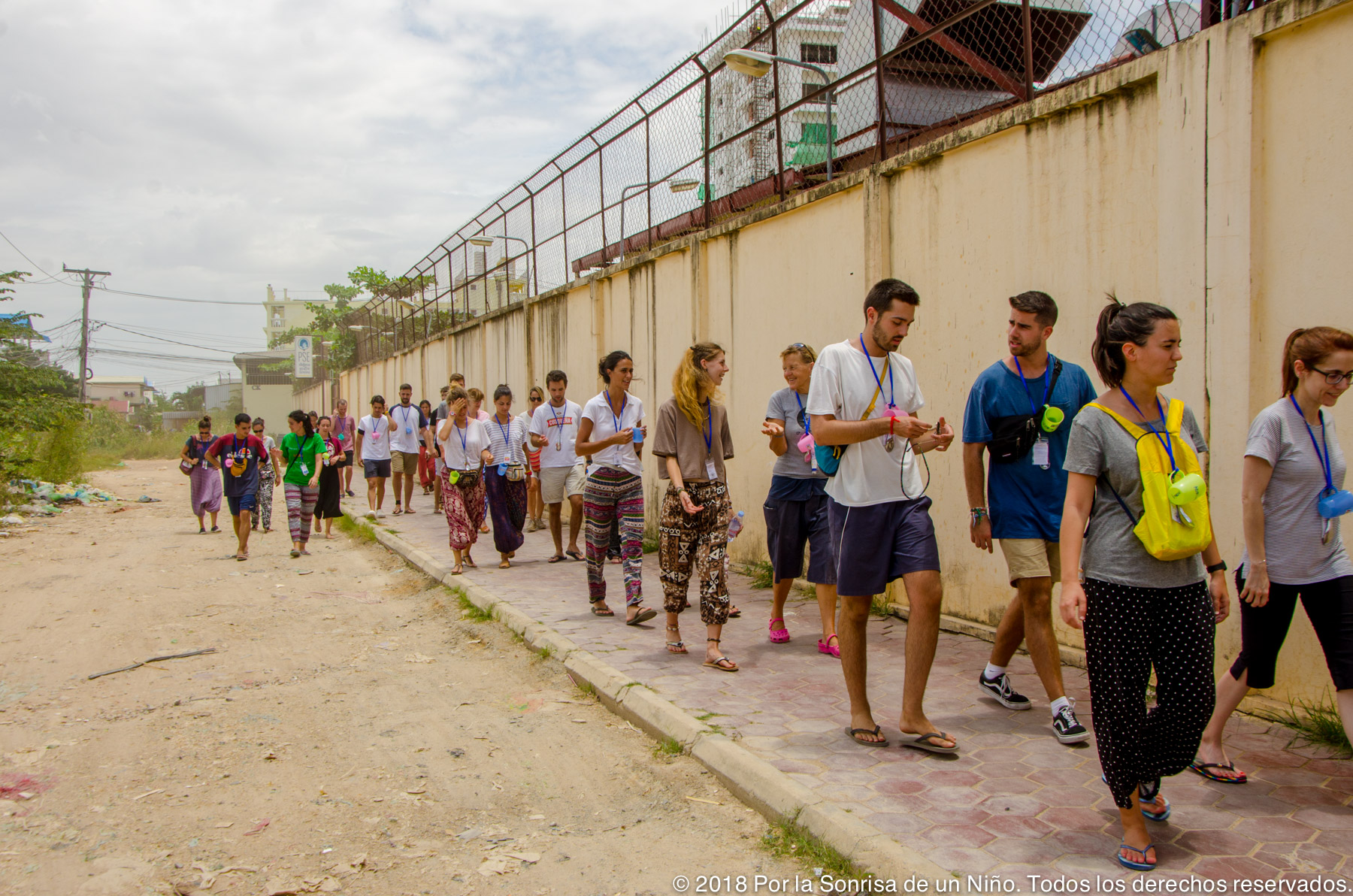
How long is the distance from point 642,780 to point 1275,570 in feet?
8.47

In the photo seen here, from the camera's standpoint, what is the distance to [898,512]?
3895mm

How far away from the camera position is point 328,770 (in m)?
4.11

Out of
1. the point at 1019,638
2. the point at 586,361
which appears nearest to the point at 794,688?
the point at 1019,638

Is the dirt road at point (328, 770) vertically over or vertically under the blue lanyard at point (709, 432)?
under

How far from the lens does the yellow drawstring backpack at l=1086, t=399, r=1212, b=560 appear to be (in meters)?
2.77

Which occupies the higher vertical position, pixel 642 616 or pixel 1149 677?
pixel 1149 677

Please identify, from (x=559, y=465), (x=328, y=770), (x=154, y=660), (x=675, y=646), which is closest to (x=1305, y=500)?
(x=675, y=646)

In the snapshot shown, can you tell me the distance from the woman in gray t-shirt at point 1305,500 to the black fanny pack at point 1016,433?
2.89ft

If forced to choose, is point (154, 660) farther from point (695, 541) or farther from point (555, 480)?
point (555, 480)

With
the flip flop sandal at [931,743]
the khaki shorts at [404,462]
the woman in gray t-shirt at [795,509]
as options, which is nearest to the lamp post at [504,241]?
the khaki shorts at [404,462]

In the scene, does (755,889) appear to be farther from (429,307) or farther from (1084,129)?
(429,307)

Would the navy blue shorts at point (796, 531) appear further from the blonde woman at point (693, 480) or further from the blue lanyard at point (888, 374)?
the blue lanyard at point (888, 374)

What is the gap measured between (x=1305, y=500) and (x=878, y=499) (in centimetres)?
151

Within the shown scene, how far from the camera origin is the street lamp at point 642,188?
10.2 meters
